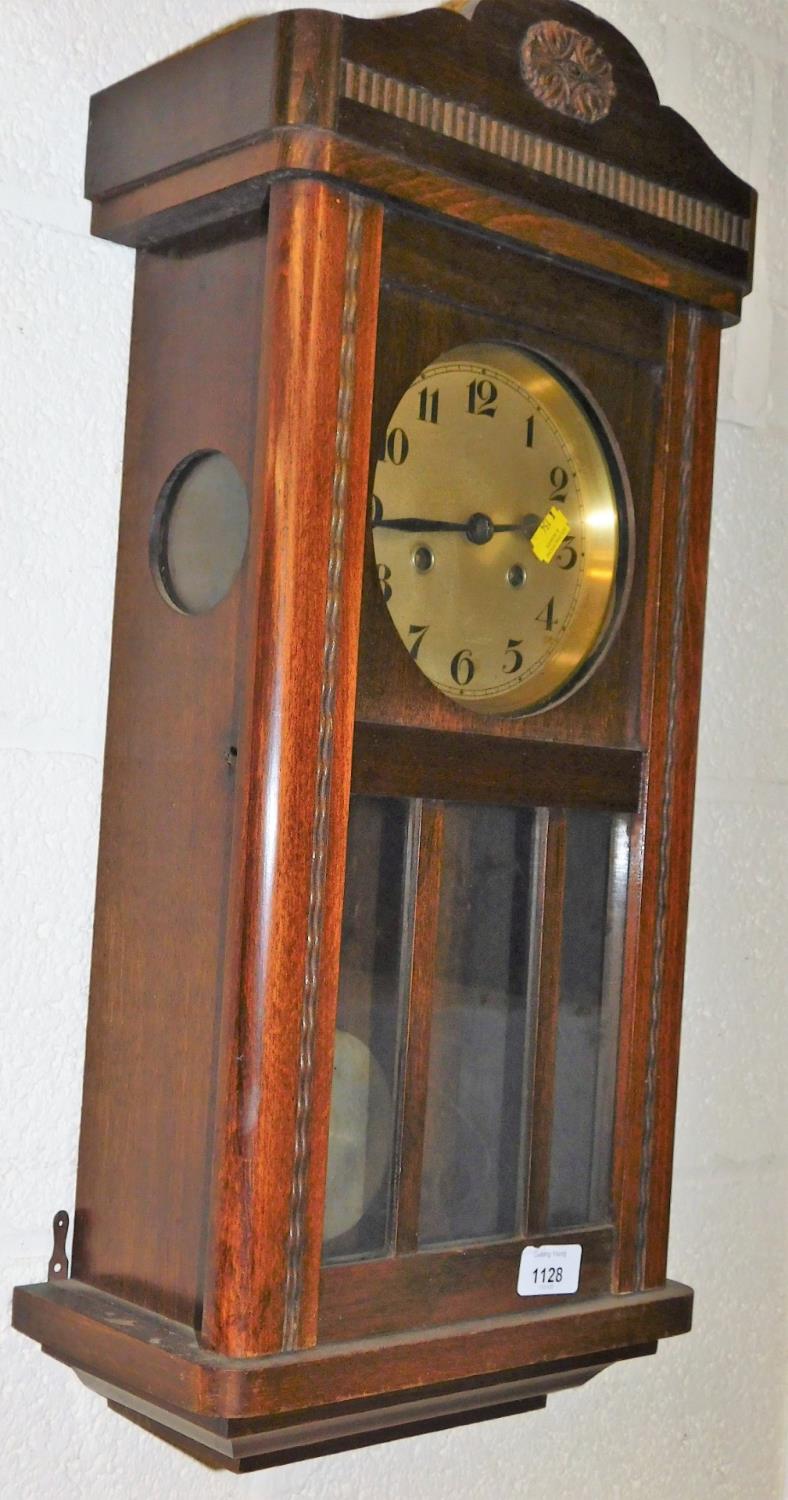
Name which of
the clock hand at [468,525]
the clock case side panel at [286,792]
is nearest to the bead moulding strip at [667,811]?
the clock hand at [468,525]

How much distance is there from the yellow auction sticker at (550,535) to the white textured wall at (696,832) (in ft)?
0.89

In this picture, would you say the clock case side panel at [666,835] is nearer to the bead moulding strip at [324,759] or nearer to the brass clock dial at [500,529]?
the brass clock dial at [500,529]

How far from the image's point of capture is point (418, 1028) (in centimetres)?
91

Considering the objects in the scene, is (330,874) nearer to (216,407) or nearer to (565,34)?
(216,407)

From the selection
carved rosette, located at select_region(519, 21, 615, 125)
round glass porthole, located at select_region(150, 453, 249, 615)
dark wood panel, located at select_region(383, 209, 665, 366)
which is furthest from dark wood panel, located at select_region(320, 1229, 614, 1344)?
carved rosette, located at select_region(519, 21, 615, 125)

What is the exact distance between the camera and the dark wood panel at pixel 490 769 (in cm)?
88

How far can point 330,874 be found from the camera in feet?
2.80

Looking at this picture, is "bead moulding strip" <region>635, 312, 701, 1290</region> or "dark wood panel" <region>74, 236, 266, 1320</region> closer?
"dark wood panel" <region>74, 236, 266, 1320</region>

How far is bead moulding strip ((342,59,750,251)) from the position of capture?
0.84 m

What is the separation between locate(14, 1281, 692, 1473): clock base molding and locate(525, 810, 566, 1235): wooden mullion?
0.07 meters

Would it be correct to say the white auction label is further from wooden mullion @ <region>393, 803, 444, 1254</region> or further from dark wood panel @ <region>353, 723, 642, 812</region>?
dark wood panel @ <region>353, 723, 642, 812</region>

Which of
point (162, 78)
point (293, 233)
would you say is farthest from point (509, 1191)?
point (162, 78)

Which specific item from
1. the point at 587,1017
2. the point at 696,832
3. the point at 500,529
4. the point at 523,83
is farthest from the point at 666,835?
the point at 523,83

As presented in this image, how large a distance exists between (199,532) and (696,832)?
601 mm
